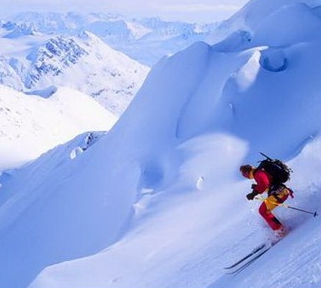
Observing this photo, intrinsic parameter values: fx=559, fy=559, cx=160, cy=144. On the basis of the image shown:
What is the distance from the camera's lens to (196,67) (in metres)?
35.1

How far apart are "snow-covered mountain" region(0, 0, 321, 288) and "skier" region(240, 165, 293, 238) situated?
2.00 m

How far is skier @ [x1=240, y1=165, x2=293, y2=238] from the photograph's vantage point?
10.9m

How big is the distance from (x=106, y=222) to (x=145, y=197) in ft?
10.8

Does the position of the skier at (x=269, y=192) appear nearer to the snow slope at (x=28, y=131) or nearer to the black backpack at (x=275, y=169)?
the black backpack at (x=275, y=169)

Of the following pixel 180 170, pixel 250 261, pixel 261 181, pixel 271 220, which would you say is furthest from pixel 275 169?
pixel 180 170

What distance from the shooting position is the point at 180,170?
2867 cm

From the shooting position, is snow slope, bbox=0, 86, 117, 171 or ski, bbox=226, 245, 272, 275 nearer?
ski, bbox=226, 245, 272, 275

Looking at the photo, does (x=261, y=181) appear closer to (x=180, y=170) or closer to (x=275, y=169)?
(x=275, y=169)

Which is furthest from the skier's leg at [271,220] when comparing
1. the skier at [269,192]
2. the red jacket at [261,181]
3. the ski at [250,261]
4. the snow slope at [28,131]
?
the snow slope at [28,131]

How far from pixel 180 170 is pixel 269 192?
57.6 feet

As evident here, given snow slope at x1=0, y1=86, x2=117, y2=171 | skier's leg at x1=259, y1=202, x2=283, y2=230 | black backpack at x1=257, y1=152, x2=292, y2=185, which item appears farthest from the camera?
snow slope at x1=0, y1=86, x2=117, y2=171

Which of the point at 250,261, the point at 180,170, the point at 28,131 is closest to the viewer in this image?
the point at 250,261


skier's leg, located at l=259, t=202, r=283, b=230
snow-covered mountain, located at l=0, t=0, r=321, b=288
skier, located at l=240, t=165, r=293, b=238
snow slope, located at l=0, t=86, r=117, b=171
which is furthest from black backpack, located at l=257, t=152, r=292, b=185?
snow slope, located at l=0, t=86, r=117, b=171

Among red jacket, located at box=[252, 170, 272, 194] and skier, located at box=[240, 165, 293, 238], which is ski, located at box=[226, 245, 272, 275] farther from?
red jacket, located at box=[252, 170, 272, 194]
